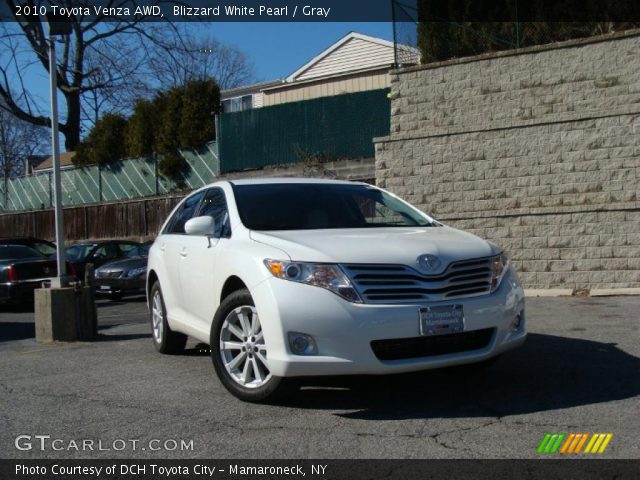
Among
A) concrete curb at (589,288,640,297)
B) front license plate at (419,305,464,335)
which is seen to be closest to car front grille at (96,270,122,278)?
concrete curb at (589,288,640,297)

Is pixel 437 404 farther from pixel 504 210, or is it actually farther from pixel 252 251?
pixel 504 210

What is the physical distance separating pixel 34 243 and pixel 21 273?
2846mm

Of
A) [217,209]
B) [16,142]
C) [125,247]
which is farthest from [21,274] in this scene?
[16,142]

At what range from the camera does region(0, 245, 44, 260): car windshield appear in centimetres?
1633

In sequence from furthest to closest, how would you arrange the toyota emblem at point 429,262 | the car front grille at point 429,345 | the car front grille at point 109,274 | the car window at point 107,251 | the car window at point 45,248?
the car window at point 107,251 < the car window at point 45,248 < the car front grille at point 109,274 < the toyota emblem at point 429,262 < the car front grille at point 429,345

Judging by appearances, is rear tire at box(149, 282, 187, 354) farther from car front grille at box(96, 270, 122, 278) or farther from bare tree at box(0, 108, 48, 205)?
bare tree at box(0, 108, 48, 205)

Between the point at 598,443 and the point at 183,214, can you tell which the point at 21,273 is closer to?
the point at 183,214

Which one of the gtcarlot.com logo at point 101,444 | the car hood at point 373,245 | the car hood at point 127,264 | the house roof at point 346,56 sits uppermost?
the house roof at point 346,56

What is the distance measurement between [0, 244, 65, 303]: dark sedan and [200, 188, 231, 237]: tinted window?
9.06 metres

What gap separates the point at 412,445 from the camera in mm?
4527

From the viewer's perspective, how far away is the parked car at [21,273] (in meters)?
15.5

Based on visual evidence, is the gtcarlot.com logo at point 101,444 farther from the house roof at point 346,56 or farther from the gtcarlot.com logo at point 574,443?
the house roof at point 346,56

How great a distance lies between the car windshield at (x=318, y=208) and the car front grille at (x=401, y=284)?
1.15 m

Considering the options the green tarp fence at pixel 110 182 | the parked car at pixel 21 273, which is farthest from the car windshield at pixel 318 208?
the green tarp fence at pixel 110 182
